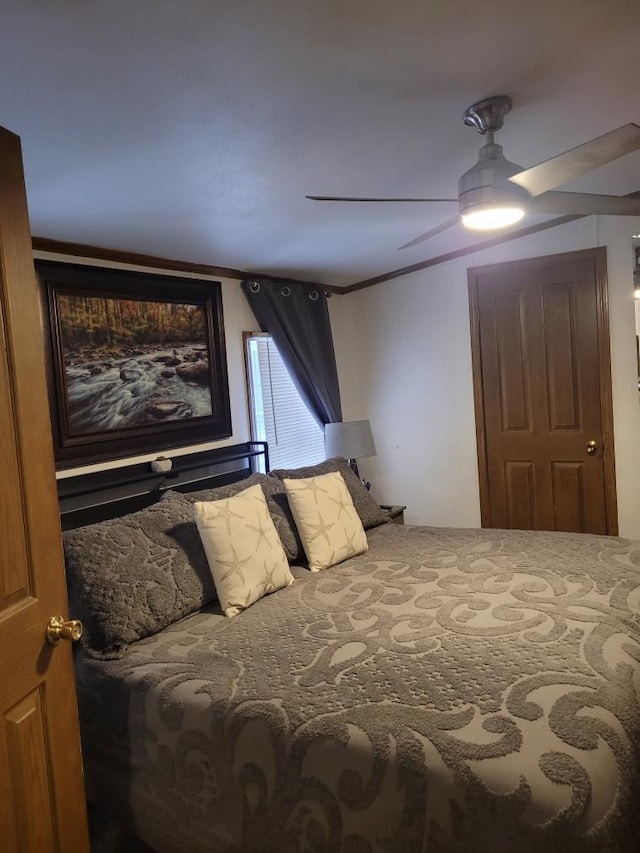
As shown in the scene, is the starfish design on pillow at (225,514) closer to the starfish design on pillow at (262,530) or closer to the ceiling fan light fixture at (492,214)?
the starfish design on pillow at (262,530)

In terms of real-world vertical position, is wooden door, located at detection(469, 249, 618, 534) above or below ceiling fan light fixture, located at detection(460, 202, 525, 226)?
below

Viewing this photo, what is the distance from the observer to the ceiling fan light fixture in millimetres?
2100

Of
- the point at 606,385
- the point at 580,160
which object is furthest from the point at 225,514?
the point at 606,385

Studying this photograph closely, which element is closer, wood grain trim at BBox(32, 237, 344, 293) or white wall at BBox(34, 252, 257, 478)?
wood grain trim at BBox(32, 237, 344, 293)

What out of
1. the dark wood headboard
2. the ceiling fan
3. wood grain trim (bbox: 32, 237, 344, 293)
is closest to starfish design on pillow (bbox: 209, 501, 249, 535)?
the dark wood headboard

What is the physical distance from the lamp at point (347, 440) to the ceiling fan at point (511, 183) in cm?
184

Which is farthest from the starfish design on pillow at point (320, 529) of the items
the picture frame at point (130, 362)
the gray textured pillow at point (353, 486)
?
the picture frame at point (130, 362)

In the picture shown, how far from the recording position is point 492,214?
7.07 feet

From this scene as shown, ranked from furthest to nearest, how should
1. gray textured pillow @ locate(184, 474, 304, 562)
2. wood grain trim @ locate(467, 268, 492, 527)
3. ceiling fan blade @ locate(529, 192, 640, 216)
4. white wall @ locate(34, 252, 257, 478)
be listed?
wood grain trim @ locate(467, 268, 492, 527) < white wall @ locate(34, 252, 257, 478) < gray textured pillow @ locate(184, 474, 304, 562) < ceiling fan blade @ locate(529, 192, 640, 216)

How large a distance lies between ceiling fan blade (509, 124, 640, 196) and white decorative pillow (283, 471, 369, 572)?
1.53 m

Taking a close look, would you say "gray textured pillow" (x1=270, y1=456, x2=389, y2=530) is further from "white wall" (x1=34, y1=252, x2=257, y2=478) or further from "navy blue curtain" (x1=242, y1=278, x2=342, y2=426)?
"navy blue curtain" (x1=242, y1=278, x2=342, y2=426)

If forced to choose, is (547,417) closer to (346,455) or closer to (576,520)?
(576,520)

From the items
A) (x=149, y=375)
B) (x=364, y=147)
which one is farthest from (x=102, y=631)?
(x=364, y=147)

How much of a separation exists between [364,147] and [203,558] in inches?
67.2
